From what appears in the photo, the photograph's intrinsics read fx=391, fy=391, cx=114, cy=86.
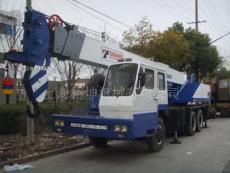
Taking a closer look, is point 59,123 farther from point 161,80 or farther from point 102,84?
point 161,80

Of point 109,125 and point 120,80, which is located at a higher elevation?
point 120,80

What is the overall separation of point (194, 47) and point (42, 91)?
27.1 meters

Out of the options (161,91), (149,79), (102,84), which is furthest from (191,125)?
(102,84)

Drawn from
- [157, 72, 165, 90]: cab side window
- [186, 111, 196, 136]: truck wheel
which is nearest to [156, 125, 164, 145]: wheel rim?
[157, 72, 165, 90]: cab side window

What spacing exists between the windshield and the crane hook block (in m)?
2.61

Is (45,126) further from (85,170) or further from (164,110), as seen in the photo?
(85,170)

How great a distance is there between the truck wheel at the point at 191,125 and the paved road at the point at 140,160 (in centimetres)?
204

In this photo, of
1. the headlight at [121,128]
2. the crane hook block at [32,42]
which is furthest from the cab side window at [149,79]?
the crane hook block at [32,42]

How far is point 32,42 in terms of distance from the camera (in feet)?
30.3

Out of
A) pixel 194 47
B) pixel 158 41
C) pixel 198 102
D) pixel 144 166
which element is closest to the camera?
pixel 144 166

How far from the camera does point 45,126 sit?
15.7m

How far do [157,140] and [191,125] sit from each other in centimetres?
466

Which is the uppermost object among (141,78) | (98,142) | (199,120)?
(141,78)

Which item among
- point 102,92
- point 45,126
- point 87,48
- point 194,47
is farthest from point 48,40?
point 194,47
